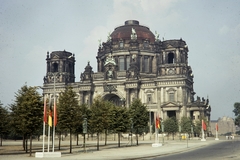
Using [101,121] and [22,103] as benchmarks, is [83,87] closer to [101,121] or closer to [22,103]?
[101,121]

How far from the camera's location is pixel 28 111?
39.9 metres

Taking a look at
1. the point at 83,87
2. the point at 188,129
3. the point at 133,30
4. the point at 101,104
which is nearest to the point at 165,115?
the point at 188,129

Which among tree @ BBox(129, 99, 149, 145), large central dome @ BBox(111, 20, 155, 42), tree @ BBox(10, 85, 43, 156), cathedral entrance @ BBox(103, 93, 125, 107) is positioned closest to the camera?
tree @ BBox(10, 85, 43, 156)

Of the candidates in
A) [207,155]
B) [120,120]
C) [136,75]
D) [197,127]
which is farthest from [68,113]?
[136,75]

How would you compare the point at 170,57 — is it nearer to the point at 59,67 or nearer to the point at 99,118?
the point at 59,67

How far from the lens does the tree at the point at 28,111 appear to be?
131ft

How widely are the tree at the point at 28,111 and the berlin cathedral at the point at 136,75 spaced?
204 ft

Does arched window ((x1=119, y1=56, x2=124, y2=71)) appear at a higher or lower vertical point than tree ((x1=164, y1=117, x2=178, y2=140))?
higher

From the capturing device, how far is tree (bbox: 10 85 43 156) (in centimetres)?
3981

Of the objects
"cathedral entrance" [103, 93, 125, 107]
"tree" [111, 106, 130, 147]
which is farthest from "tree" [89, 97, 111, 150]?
"cathedral entrance" [103, 93, 125, 107]

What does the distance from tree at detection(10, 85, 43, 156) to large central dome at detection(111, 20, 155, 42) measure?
315ft

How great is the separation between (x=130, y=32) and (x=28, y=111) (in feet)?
330

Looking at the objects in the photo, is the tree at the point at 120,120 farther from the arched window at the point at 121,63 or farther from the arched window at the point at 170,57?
the arched window at the point at 121,63

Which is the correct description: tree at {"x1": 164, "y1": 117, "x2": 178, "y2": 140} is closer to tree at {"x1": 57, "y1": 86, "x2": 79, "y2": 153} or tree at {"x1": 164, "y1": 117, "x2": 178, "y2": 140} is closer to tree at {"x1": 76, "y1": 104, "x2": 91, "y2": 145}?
tree at {"x1": 76, "y1": 104, "x2": 91, "y2": 145}
